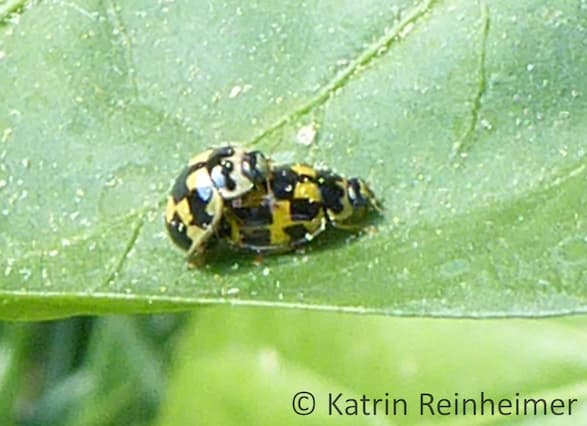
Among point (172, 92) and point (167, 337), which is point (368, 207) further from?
point (167, 337)

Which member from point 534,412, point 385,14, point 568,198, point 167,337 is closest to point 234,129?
point 385,14

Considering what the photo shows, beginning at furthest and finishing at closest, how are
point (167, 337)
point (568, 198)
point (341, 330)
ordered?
point (167, 337)
point (341, 330)
point (568, 198)

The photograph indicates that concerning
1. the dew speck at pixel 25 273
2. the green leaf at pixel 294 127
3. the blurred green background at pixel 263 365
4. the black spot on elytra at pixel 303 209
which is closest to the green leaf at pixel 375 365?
the blurred green background at pixel 263 365

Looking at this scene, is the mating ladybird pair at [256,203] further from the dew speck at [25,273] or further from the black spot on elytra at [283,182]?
the dew speck at [25,273]

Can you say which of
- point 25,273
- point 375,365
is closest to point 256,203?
point 25,273

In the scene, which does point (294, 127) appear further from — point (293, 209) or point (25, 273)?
point (25, 273)

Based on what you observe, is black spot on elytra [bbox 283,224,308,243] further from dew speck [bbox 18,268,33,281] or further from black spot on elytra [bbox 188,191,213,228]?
dew speck [bbox 18,268,33,281]

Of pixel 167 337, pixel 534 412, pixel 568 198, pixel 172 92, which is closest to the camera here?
pixel 568 198
